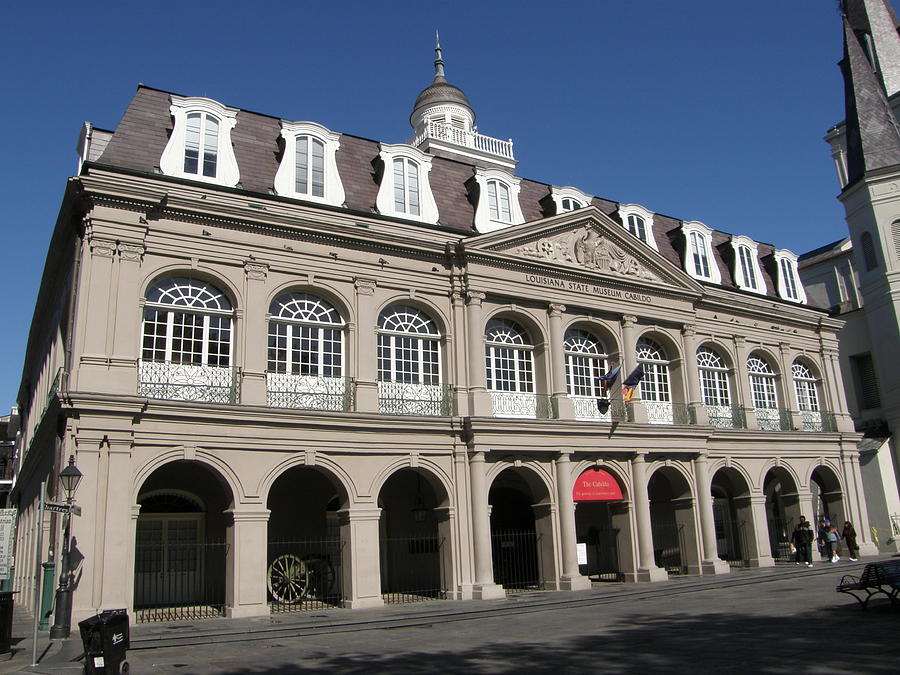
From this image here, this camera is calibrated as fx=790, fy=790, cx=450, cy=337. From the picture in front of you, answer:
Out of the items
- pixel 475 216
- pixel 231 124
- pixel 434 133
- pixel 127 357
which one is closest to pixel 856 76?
pixel 434 133

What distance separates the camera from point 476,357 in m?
23.0

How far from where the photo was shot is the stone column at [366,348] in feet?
69.3

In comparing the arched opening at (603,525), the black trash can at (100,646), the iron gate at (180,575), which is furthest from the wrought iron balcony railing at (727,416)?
the black trash can at (100,646)

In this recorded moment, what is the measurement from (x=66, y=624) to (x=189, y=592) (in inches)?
188

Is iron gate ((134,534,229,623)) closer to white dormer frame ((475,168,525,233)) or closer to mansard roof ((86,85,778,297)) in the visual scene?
mansard roof ((86,85,778,297))

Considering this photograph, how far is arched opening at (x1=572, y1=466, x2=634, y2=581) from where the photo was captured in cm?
2417

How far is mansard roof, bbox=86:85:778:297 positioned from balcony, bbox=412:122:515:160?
9500 millimetres

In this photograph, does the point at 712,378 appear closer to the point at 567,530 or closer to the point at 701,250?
the point at 701,250

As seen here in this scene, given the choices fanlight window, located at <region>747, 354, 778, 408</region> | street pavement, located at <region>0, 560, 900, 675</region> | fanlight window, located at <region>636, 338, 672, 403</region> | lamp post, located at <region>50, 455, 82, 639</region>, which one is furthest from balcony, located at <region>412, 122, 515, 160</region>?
lamp post, located at <region>50, 455, 82, 639</region>

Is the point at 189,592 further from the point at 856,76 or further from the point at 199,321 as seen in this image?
the point at 856,76

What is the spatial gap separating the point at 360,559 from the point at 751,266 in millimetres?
21652

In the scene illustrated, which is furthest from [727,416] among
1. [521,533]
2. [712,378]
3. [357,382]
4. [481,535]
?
[357,382]

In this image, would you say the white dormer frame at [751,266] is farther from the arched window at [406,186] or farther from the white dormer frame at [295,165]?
the white dormer frame at [295,165]

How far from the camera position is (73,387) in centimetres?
1747
